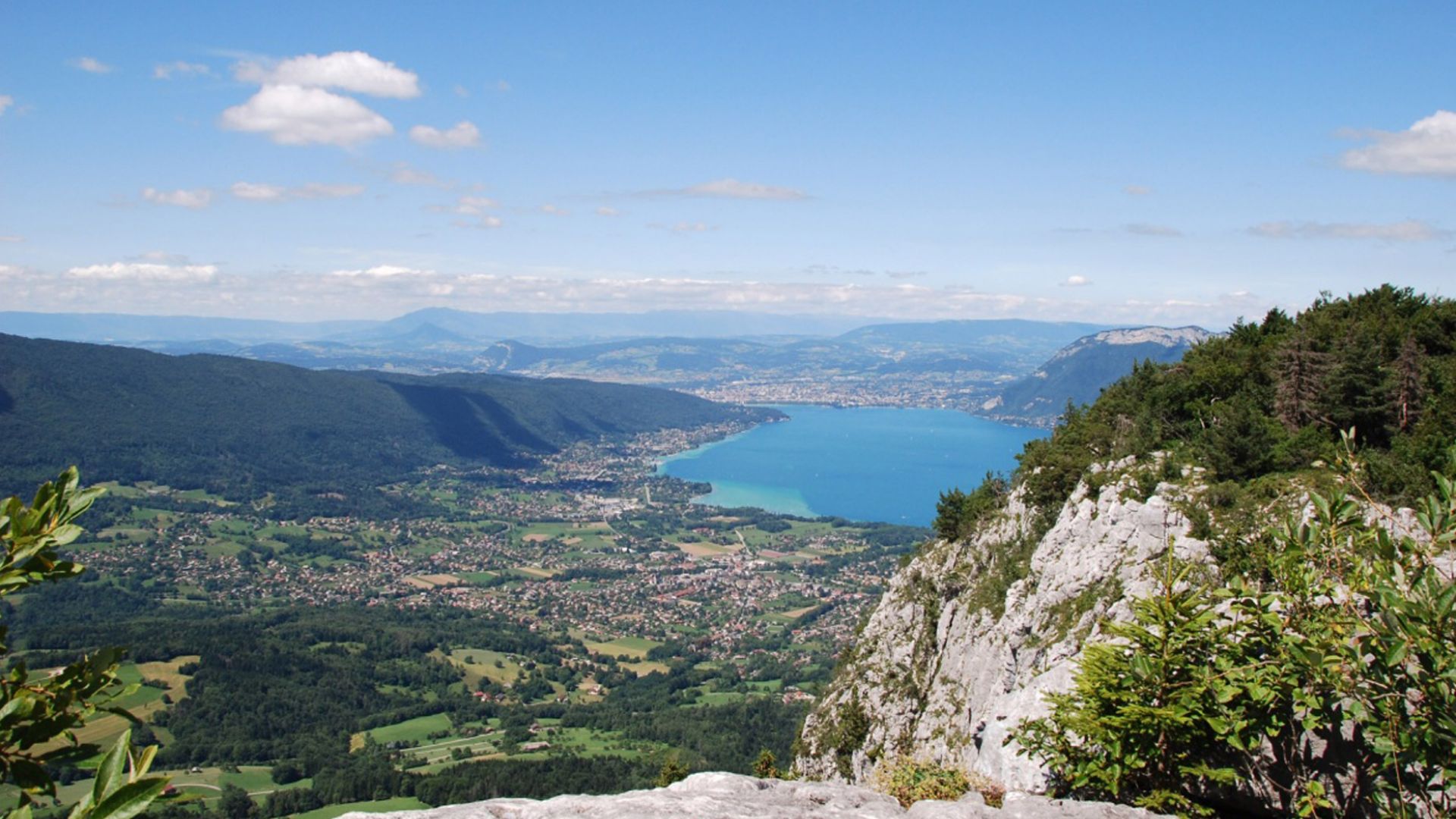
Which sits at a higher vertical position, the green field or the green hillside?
the green hillside

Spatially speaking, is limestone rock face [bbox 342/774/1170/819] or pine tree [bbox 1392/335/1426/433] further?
pine tree [bbox 1392/335/1426/433]

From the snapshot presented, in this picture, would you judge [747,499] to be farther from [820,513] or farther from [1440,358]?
[1440,358]

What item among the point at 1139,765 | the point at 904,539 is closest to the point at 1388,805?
the point at 1139,765

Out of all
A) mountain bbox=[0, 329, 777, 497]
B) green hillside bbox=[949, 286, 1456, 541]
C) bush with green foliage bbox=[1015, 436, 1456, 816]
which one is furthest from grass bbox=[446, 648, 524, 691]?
mountain bbox=[0, 329, 777, 497]

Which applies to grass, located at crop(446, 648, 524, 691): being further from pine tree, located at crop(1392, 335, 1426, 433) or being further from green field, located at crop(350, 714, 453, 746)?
pine tree, located at crop(1392, 335, 1426, 433)

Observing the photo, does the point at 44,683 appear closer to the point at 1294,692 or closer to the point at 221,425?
the point at 1294,692

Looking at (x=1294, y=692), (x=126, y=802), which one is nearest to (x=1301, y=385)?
(x=1294, y=692)

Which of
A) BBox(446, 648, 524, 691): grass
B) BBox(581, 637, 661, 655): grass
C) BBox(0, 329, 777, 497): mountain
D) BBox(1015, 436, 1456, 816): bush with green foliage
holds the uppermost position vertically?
BBox(1015, 436, 1456, 816): bush with green foliage
